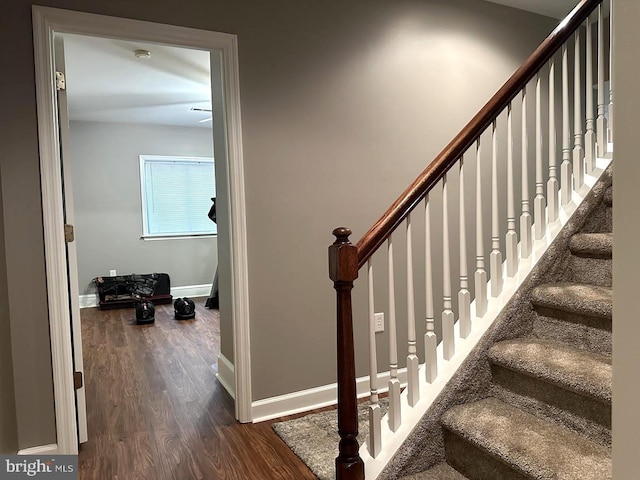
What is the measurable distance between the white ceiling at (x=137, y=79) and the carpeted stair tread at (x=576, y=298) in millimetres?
2437

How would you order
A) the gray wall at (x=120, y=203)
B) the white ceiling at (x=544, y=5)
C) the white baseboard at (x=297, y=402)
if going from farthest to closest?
the gray wall at (x=120, y=203) < the white ceiling at (x=544, y=5) < the white baseboard at (x=297, y=402)

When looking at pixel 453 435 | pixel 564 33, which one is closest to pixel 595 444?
pixel 453 435

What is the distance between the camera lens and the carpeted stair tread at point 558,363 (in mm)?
1517

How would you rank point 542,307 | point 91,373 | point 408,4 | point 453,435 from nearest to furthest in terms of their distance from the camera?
point 453,435 < point 542,307 < point 408,4 < point 91,373

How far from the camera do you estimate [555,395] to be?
166 centimetres

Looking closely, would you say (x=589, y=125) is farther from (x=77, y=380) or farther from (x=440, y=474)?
(x=77, y=380)

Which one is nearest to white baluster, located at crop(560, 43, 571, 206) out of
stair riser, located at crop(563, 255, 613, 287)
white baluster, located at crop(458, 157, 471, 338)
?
stair riser, located at crop(563, 255, 613, 287)

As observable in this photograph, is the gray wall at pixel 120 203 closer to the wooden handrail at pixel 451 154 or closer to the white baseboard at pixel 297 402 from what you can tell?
the white baseboard at pixel 297 402

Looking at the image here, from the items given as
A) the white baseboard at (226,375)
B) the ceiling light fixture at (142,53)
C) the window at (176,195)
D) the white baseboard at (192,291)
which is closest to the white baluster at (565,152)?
the white baseboard at (226,375)

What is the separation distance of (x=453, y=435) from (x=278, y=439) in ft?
3.41

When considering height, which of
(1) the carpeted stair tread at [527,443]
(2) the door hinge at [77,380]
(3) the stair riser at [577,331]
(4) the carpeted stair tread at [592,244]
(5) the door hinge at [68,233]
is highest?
(5) the door hinge at [68,233]

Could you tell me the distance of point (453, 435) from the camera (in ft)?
5.87

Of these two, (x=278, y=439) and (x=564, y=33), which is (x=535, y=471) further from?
(x=564, y=33)

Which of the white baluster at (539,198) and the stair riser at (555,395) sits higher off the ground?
the white baluster at (539,198)
